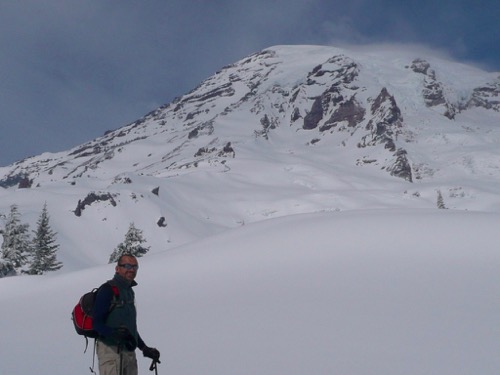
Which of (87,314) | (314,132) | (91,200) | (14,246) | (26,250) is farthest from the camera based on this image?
(314,132)

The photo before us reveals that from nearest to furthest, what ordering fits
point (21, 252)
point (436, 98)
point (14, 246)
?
point (14, 246), point (21, 252), point (436, 98)

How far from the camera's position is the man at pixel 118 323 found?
17.2 feet

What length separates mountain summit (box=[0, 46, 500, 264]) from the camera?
7881cm

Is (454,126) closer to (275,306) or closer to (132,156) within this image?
(132,156)

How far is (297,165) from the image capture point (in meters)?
133

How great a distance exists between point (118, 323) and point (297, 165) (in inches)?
5048

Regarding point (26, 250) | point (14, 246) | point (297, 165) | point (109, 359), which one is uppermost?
point (297, 165)

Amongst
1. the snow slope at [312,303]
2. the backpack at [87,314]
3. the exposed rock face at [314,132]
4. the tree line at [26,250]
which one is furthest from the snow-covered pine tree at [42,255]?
the exposed rock face at [314,132]

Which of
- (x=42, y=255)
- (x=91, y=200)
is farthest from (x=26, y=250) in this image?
(x=91, y=200)

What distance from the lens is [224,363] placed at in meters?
7.49

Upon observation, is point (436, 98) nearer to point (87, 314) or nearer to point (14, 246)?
point (14, 246)

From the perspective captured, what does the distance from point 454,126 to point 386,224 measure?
6539 inches

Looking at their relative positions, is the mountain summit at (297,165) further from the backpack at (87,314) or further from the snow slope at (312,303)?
the backpack at (87,314)

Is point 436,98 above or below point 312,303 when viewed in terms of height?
above
